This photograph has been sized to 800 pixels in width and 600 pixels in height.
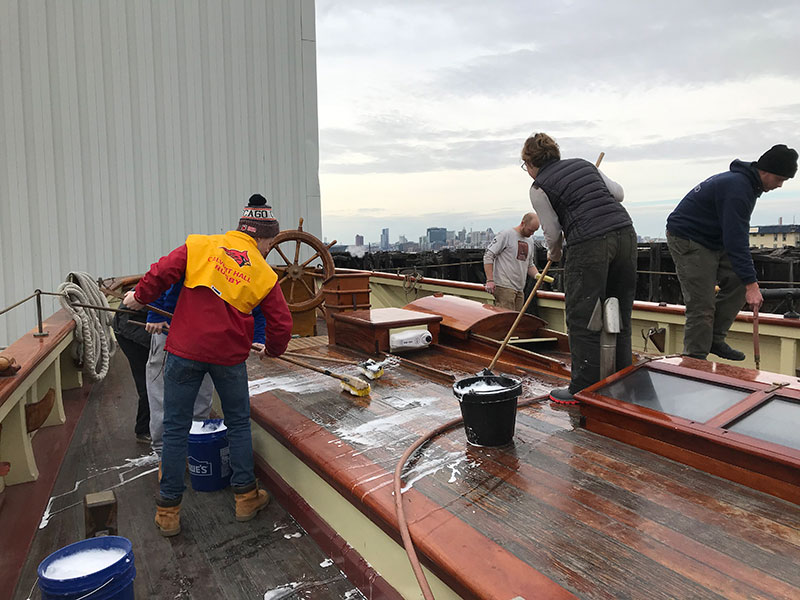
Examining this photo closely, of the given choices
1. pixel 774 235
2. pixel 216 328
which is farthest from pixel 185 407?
pixel 774 235

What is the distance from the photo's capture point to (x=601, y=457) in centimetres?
209

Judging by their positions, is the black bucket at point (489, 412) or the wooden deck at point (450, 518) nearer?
the wooden deck at point (450, 518)

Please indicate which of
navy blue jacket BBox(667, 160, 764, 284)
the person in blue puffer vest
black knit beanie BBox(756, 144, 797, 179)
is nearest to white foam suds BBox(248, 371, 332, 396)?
the person in blue puffer vest

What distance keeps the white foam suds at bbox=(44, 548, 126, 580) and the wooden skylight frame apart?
5.83ft

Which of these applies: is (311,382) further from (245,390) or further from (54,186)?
(54,186)

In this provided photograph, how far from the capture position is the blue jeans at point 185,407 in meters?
2.22

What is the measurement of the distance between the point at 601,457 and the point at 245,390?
4.70 feet

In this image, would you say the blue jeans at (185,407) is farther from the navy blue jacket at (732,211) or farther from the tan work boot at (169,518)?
the navy blue jacket at (732,211)

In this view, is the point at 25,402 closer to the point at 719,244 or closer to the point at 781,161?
the point at 719,244

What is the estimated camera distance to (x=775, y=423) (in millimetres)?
1920

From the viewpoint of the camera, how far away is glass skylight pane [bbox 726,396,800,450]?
1820 millimetres

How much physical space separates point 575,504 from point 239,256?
1.49 metres

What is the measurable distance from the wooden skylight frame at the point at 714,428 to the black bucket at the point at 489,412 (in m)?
0.37

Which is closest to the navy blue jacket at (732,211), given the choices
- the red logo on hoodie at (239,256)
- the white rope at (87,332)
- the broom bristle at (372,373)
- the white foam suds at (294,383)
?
the broom bristle at (372,373)
